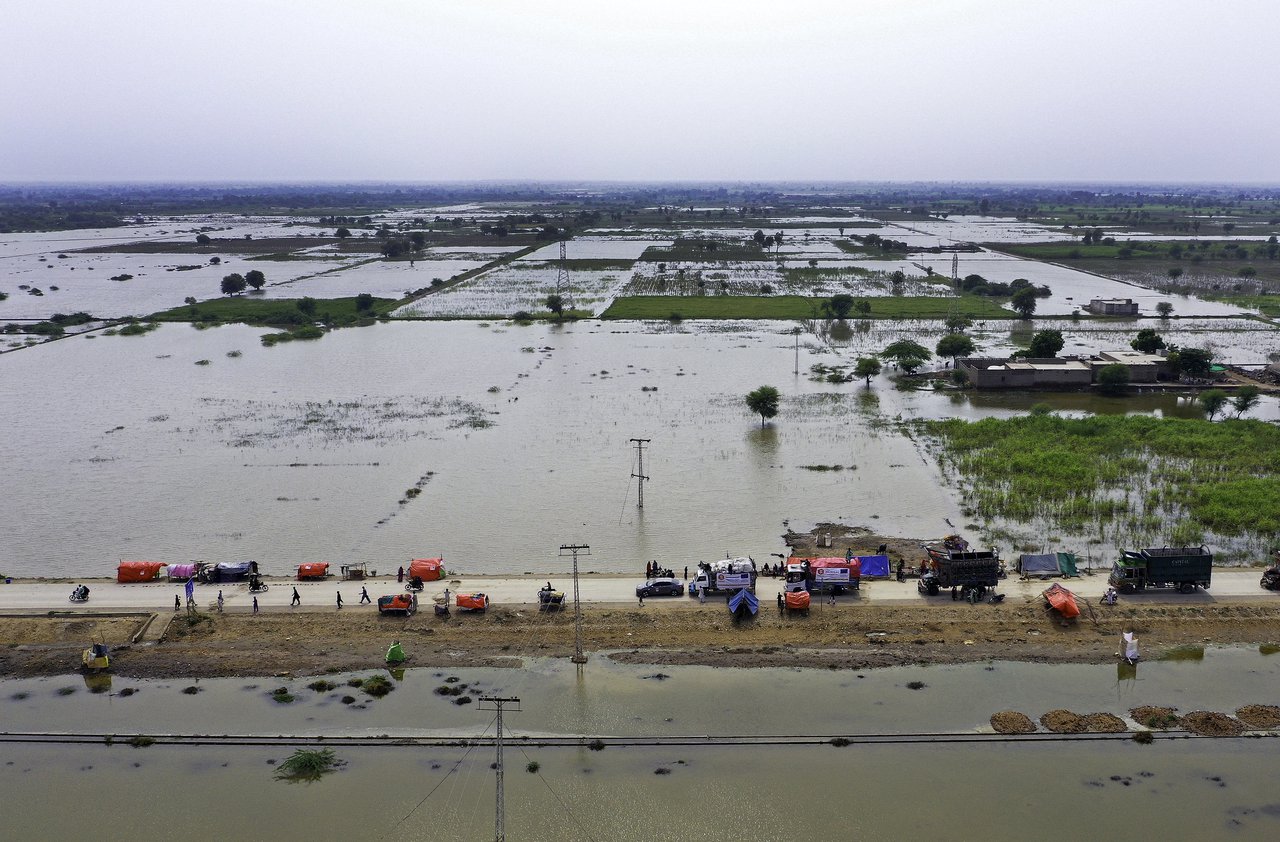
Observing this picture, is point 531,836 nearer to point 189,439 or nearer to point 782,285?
point 189,439

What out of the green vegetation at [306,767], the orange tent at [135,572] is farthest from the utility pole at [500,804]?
the orange tent at [135,572]

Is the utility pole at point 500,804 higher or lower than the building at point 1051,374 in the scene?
lower

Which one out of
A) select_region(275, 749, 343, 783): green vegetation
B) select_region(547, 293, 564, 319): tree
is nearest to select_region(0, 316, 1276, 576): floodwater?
select_region(275, 749, 343, 783): green vegetation

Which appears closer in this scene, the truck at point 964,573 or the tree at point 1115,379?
the truck at point 964,573

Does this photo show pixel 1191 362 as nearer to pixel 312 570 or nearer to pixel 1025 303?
pixel 1025 303

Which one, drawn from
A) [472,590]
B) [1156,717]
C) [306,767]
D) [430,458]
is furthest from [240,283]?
[1156,717]

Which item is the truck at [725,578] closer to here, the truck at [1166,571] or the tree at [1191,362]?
the truck at [1166,571]
